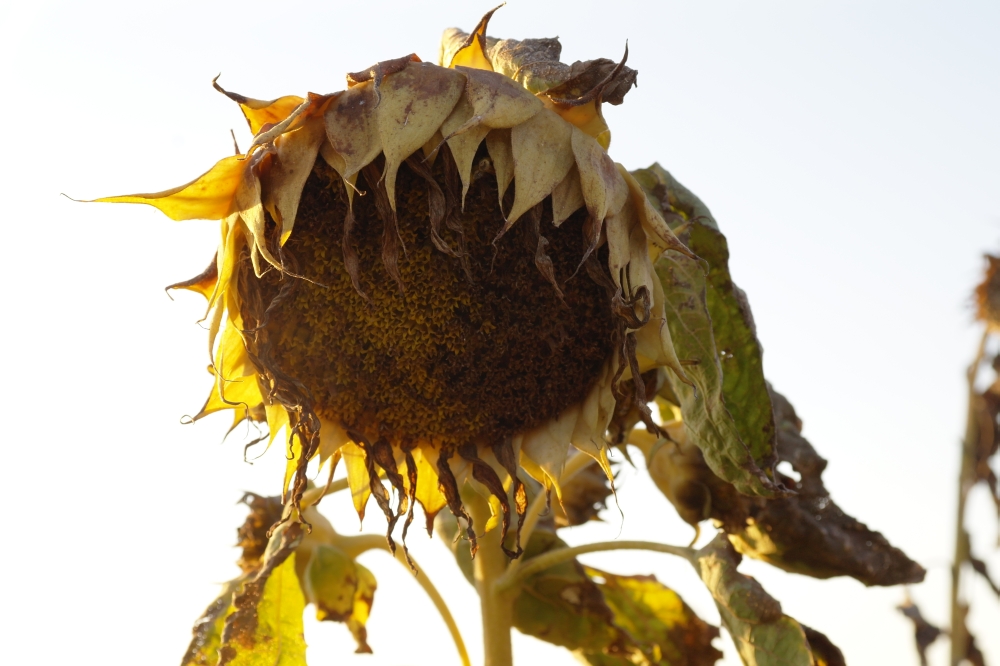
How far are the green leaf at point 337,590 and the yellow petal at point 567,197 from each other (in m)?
1.43

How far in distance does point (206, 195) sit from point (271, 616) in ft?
4.14

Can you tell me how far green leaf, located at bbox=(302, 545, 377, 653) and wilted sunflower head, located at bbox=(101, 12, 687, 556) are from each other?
711 mm

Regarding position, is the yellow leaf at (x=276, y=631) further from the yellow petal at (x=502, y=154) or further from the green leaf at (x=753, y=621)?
the yellow petal at (x=502, y=154)

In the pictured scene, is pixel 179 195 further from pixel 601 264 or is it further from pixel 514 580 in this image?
pixel 514 580

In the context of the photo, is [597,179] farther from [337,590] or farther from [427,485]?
[337,590]

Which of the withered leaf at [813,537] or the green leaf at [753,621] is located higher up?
the withered leaf at [813,537]

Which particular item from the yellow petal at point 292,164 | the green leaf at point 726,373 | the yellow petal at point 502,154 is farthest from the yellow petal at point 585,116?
the yellow petal at point 292,164

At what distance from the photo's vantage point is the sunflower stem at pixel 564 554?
3105 mm

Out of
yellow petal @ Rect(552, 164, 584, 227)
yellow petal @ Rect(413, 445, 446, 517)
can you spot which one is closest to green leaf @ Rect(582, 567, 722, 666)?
yellow petal @ Rect(413, 445, 446, 517)

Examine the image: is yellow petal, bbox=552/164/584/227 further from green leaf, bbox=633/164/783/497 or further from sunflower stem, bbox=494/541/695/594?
sunflower stem, bbox=494/541/695/594

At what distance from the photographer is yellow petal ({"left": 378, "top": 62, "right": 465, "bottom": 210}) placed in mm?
2219

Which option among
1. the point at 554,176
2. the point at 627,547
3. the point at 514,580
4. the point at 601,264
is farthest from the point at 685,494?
the point at 554,176

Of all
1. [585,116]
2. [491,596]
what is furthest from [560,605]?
[585,116]

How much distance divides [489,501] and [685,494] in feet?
2.41
